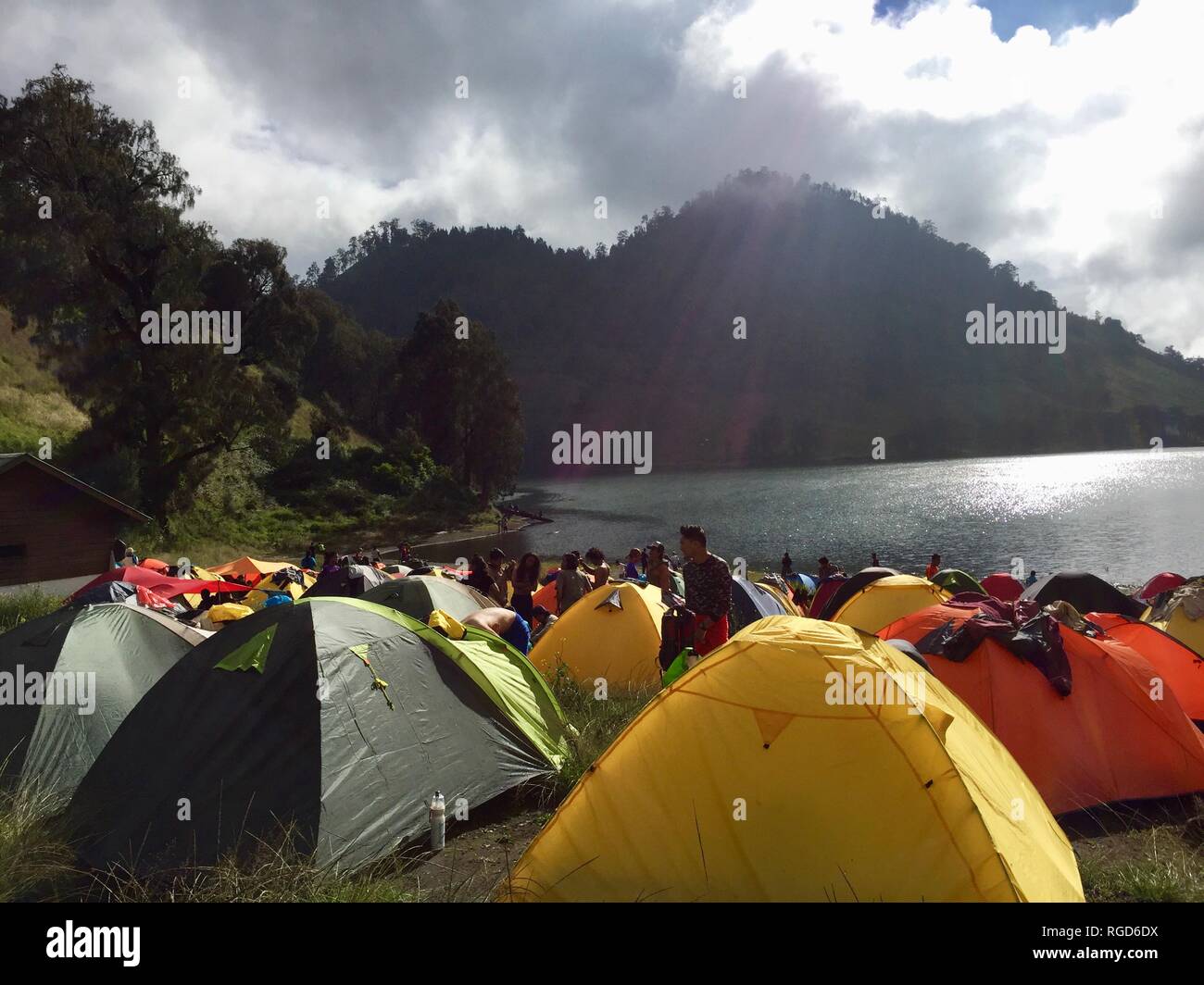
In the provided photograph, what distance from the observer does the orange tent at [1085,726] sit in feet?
18.4

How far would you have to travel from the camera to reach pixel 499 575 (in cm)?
1202

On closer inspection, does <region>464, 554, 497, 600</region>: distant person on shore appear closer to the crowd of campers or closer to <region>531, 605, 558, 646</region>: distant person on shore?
<region>531, 605, 558, 646</region>: distant person on shore

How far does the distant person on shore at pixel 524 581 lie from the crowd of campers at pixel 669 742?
2.77 meters

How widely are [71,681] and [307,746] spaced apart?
3006 millimetres

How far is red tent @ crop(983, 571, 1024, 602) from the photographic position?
1609 centimetres

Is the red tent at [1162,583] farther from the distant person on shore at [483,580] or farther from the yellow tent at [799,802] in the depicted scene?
the yellow tent at [799,802]

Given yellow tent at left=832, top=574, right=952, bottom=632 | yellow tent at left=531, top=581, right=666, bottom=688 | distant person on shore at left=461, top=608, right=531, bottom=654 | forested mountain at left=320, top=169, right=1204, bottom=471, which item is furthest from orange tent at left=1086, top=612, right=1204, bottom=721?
forested mountain at left=320, top=169, right=1204, bottom=471

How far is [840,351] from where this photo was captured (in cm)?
18688

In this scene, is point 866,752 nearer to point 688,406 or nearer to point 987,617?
point 987,617

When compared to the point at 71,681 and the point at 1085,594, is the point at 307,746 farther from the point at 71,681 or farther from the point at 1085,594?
the point at 1085,594

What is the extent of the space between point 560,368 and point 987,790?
177803 millimetres

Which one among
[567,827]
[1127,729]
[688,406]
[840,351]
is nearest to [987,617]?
[1127,729]

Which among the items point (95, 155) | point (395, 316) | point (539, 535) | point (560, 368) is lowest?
point (539, 535)

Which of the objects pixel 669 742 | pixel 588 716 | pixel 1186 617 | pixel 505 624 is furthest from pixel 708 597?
pixel 1186 617
